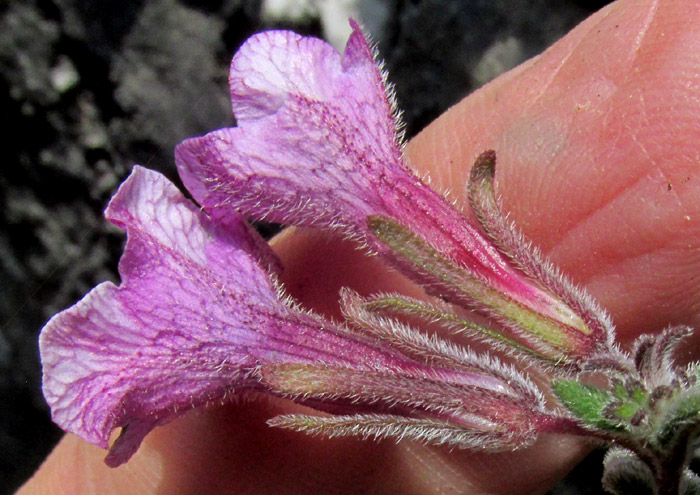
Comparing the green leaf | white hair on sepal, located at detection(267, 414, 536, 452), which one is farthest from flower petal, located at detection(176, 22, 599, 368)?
white hair on sepal, located at detection(267, 414, 536, 452)

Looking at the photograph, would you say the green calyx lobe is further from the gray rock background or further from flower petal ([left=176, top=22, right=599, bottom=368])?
the gray rock background

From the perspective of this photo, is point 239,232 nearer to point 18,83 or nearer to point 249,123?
point 249,123

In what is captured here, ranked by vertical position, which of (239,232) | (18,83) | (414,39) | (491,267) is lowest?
(239,232)

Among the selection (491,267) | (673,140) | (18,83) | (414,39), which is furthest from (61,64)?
(673,140)

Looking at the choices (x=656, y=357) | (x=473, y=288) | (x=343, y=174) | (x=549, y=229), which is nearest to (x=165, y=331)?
(x=343, y=174)

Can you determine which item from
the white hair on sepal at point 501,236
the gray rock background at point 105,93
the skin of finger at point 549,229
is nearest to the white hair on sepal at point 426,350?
the white hair on sepal at point 501,236

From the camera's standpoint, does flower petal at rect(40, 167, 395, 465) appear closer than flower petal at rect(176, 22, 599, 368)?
Yes
